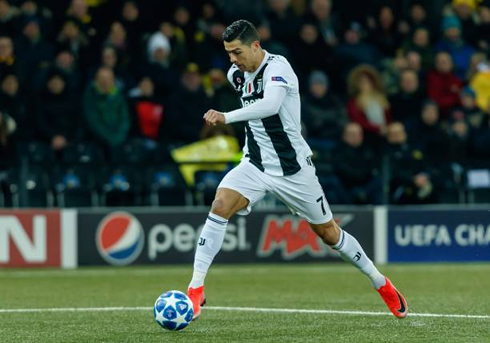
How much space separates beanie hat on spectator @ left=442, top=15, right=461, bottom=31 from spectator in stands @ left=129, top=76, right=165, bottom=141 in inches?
201

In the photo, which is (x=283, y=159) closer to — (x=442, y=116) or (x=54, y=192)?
(x=54, y=192)

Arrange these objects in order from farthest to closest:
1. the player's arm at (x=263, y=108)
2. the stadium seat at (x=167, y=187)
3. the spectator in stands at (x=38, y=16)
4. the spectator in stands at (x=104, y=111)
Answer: the spectator in stands at (x=38, y=16)
the spectator in stands at (x=104, y=111)
the stadium seat at (x=167, y=187)
the player's arm at (x=263, y=108)

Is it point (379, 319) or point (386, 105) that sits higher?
point (386, 105)

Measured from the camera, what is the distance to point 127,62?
1573 cm

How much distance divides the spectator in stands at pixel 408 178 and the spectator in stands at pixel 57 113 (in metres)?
4.09

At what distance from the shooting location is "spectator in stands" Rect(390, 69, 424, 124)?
16.0 m

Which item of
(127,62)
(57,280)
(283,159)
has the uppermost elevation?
(127,62)

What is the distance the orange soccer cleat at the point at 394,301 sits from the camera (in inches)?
316

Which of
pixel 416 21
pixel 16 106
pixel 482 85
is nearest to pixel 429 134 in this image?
pixel 482 85

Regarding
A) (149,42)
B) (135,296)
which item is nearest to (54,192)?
(149,42)

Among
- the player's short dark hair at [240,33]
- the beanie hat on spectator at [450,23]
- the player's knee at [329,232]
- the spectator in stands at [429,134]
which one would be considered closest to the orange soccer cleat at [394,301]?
the player's knee at [329,232]

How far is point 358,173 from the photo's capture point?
1445cm

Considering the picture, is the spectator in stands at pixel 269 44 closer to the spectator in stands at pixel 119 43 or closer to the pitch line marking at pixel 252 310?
the spectator in stands at pixel 119 43

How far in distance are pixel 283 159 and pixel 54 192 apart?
21.4 feet
